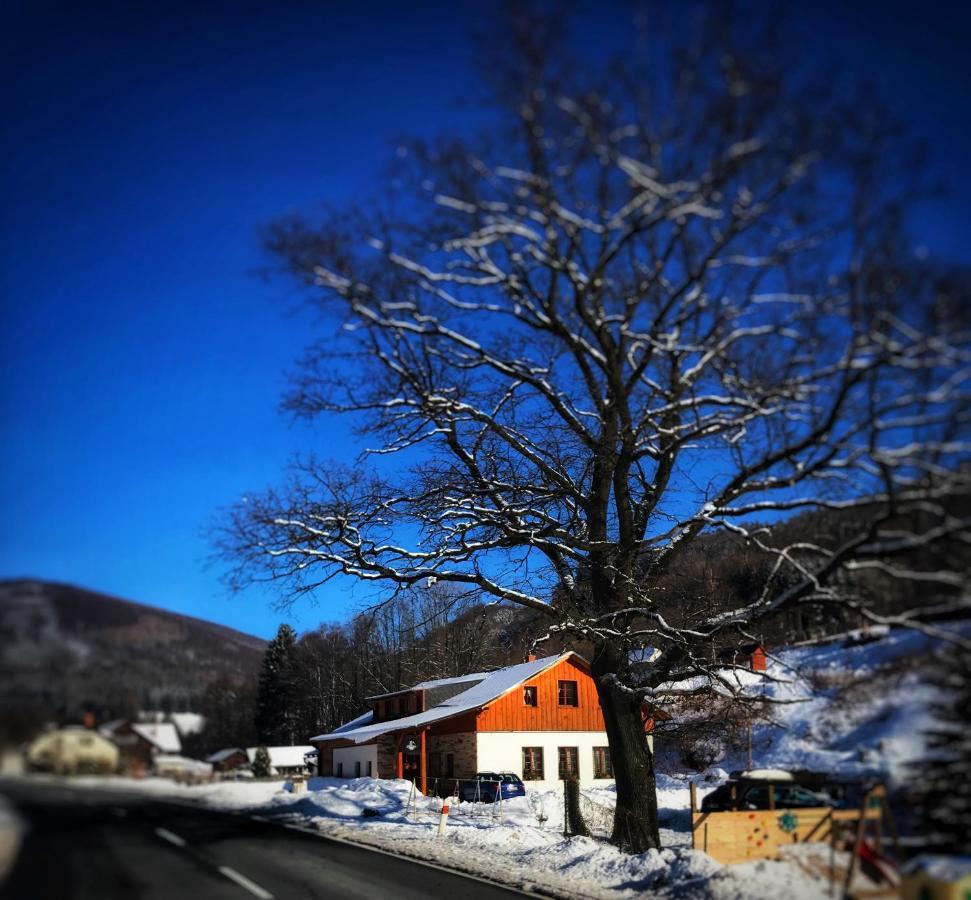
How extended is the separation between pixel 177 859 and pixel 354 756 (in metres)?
4.60

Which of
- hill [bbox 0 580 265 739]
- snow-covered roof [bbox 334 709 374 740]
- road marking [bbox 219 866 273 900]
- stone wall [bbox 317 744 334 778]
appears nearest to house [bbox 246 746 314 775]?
stone wall [bbox 317 744 334 778]

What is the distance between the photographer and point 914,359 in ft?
23.2

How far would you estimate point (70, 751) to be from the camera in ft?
13.6

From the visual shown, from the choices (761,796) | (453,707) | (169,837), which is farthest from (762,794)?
(453,707)

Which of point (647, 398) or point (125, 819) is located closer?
point (125, 819)

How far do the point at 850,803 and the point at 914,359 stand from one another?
3.89 meters

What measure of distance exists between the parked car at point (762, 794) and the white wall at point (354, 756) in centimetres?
635

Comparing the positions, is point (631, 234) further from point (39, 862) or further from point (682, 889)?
point (682, 889)

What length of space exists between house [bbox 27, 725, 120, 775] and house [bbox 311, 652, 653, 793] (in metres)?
9.74

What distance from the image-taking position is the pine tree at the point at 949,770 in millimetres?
5662

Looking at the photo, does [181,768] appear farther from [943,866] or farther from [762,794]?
[762,794]

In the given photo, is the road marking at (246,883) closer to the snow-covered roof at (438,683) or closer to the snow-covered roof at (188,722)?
the snow-covered roof at (188,722)

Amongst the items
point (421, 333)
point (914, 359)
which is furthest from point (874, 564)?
point (421, 333)

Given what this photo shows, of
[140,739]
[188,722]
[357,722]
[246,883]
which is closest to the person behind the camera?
[140,739]
